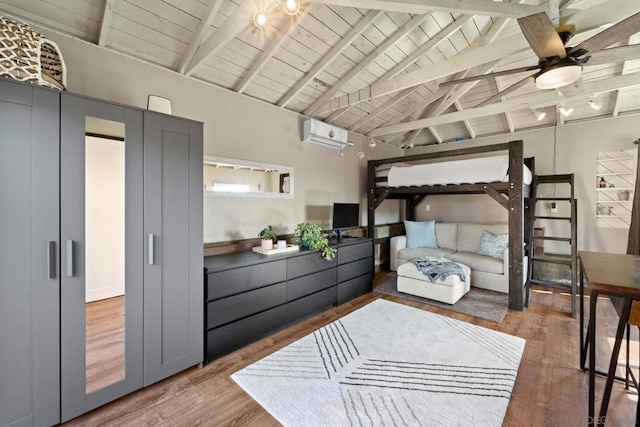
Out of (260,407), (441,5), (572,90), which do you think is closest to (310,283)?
(260,407)

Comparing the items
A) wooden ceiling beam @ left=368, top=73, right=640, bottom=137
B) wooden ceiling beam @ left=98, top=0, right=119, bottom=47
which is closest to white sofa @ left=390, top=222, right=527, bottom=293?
wooden ceiling beam @ left=368, top=73, right=640, bottom=137

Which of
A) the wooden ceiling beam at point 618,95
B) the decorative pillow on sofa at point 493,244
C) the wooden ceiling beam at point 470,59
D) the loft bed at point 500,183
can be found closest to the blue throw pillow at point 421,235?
the decorative pillow on sofa at point 493,244

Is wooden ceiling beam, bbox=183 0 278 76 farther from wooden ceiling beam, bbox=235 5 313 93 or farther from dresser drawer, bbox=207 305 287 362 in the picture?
dresser drawer, bbox=207 305 287 362

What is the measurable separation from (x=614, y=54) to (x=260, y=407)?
3456 millimetres

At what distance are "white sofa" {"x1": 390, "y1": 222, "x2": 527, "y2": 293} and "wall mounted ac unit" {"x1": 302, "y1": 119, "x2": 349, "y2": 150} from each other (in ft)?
7.22

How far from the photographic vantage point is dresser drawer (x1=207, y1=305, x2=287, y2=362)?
2.34m

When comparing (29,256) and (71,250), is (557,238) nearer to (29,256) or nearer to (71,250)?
(71,250)

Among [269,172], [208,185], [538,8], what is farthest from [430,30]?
[208,185]

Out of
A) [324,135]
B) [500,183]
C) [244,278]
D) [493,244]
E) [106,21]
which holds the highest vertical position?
[106,21]

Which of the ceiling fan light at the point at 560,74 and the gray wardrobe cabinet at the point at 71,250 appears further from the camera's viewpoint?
the ceiling fan light at the point at 560,74

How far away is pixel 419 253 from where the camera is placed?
498 centimetres

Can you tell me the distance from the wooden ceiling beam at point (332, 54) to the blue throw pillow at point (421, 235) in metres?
3.38

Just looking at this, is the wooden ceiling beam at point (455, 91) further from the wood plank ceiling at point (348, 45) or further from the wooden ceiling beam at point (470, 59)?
the wooden ceiling beam at point (470, 59)

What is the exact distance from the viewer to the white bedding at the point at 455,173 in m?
3.63
